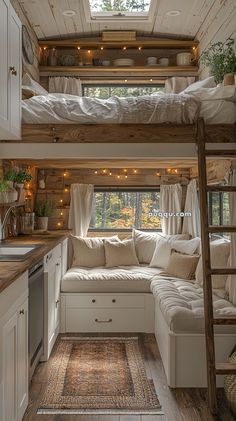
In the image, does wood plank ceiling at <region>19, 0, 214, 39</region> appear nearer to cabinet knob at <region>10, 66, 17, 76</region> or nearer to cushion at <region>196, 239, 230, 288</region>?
cabinet knob at <region>10, 66, 17, 76</region>

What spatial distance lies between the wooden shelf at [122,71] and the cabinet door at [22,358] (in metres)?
3.74

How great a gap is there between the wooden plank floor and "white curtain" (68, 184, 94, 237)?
2.31m

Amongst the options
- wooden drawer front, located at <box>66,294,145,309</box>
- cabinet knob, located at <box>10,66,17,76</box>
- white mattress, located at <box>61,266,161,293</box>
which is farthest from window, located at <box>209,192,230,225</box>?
cabinet knob, located at <box>10,66,17,76</box>

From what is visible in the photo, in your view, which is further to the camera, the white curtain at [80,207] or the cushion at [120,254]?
the white curtain at [80,207]

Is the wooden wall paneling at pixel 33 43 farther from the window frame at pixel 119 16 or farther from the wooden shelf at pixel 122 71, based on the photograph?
the window frame at pixel 119 16

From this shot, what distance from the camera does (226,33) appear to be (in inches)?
169

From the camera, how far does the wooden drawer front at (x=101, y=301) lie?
4.57m

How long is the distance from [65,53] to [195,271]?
129 inches

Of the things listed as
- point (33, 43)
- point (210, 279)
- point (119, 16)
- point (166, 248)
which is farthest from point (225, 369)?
point (33, 43)

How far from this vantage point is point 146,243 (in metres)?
5.45

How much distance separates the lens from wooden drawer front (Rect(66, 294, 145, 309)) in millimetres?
4566

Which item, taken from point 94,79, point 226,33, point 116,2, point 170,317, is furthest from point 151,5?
point 170,317

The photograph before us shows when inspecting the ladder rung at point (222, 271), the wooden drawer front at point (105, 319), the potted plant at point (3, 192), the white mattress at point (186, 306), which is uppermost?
the potted plant at point (3, 192)

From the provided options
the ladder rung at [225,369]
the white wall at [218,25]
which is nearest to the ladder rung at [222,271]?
the ladder rung at [225,369]
